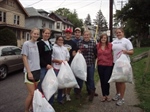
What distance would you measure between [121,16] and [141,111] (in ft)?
89.2

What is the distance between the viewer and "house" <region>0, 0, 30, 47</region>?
1121 inches

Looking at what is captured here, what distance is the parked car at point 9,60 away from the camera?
27.3 feet

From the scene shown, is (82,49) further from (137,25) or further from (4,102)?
(137,25)

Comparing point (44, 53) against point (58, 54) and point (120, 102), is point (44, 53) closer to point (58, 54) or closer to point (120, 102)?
point (58, 54)

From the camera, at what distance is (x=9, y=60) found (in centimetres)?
874

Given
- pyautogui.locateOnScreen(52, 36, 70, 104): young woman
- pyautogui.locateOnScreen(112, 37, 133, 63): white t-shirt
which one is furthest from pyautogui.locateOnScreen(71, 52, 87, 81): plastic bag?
pyautogui.locateOnScreen(112, 37, 133, 63): white t-shirt

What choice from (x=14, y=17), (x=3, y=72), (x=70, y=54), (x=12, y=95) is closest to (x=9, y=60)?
(x=3, y=72)

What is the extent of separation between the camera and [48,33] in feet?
13.5

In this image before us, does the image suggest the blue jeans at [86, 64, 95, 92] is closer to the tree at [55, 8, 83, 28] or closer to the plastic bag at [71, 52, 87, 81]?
the plastic bag at [71, 52, 87, 81]

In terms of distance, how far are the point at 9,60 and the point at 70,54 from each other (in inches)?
180

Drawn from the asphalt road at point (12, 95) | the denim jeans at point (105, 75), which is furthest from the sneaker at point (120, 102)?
the asphalt road at point (12, 95)

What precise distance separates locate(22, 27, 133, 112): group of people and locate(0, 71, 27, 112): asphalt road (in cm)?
96

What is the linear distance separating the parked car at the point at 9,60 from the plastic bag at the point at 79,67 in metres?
4.44

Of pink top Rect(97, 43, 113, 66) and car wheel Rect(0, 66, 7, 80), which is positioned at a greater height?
pink top Rect(97, 43, 113, 66)
